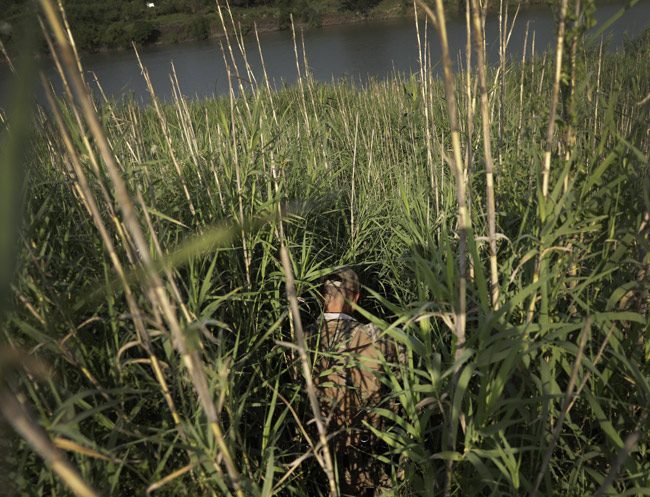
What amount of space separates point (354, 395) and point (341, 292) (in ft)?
1.30

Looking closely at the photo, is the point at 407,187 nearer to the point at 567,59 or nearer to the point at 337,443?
the point at 567,59

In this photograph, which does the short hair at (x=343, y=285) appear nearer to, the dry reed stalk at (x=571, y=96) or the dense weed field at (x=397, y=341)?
the dense weed field at (x=397, y=341)

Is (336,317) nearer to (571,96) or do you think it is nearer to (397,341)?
(397,341)

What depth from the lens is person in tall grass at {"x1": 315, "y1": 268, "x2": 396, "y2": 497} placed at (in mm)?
1234

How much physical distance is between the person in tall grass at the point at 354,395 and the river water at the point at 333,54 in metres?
7.46

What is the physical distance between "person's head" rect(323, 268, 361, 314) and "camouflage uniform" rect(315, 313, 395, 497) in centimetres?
16

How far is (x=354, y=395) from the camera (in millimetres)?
1315

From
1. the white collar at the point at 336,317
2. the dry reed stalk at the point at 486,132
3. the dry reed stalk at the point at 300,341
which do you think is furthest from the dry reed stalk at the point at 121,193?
the white collar at the point at 336,317

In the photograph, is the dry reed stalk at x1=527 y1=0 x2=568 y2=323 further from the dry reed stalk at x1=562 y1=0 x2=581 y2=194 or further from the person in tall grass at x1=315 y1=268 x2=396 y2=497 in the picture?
the person in tall grass at x1=315 y1=268 x2=396 y2=497

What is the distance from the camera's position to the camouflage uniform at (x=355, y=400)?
124cm

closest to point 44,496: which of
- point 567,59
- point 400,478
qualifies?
point 400,478

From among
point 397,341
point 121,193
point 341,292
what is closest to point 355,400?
point 397,341

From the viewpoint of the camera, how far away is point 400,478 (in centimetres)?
118

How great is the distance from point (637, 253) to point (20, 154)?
4.60 feet
